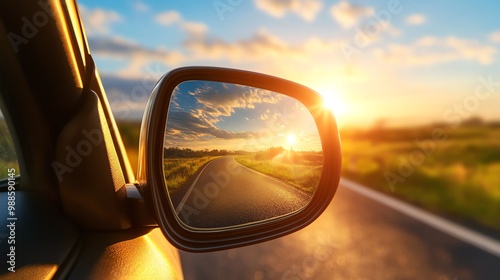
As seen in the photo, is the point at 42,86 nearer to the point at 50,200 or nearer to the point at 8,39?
the point at 8,39

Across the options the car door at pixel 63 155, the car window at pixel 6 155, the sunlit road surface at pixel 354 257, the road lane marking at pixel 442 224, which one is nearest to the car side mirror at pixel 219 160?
the car door at pixel 63 155

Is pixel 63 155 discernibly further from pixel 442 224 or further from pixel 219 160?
pixel 442 224

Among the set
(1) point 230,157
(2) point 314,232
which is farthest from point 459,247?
(1) point 230,157

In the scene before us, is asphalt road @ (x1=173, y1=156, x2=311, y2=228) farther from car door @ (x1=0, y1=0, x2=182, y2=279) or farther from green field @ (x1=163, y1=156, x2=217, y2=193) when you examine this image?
car door @ (x1=0, y1=0, x2=182, y2=279)

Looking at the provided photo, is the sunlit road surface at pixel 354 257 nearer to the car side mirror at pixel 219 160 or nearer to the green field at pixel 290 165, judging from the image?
the green field at pixel 290 165

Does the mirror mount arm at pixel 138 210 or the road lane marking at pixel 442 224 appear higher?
the mirror mount arm at pixel 138 210

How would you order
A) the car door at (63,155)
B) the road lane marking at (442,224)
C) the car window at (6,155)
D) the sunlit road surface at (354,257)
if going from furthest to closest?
1. the road lane marking at (442,224)
2. the sunlit road surface at (354,257)
3. the car window at (6,155)
4. the car door at (63,155)

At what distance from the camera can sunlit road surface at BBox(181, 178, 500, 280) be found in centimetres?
603

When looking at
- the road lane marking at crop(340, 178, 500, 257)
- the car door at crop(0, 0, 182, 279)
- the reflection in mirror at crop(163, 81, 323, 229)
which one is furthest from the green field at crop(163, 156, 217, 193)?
the road lane marking at crop(340, 178, 500, 257)

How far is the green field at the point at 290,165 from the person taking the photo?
6.34 ft

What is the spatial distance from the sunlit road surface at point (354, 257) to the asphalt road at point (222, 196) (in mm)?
3695

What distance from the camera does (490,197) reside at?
1253cm

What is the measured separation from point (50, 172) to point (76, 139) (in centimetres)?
22

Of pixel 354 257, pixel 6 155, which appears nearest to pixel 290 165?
pixel 6 155
